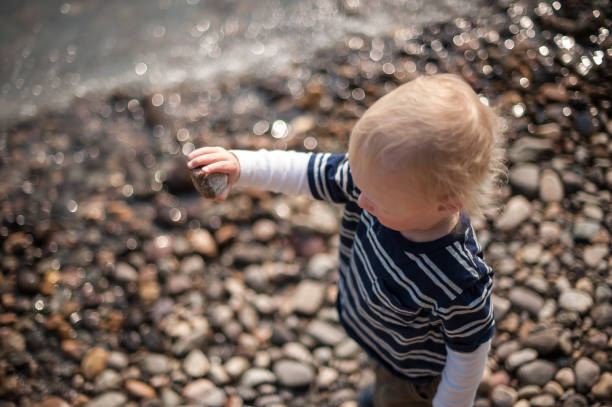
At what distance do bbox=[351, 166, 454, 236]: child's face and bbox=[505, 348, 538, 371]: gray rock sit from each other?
100 cm

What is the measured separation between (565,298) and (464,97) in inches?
51.2

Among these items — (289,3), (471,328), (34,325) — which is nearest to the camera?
(471,328)

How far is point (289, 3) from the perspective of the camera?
152 inches

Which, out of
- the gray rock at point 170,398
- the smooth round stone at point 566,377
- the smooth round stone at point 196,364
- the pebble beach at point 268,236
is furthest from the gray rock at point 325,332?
the smooth round stone at point 566,377

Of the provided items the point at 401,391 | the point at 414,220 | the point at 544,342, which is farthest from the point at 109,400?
the point at 544,342

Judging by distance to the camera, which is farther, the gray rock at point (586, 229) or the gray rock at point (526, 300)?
the gray rock at point (586, 229)

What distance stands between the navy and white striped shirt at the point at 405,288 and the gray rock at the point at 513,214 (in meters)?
0.99

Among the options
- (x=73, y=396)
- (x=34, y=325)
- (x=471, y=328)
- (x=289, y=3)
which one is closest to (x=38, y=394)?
(x=73, y=396)

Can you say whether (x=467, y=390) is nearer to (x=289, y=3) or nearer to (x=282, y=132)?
(x=282, y=132)

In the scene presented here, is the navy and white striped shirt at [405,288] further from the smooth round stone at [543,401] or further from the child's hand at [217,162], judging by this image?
the smooth round stone at [543,401]

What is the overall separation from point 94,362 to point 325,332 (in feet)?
2.95

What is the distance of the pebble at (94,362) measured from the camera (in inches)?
85.9

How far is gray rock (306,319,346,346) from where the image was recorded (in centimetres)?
220

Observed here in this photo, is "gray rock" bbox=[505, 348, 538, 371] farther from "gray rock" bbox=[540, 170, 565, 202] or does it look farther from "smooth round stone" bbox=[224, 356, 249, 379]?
"smooth round stone" bbox=[224, 356, 249, 379]
